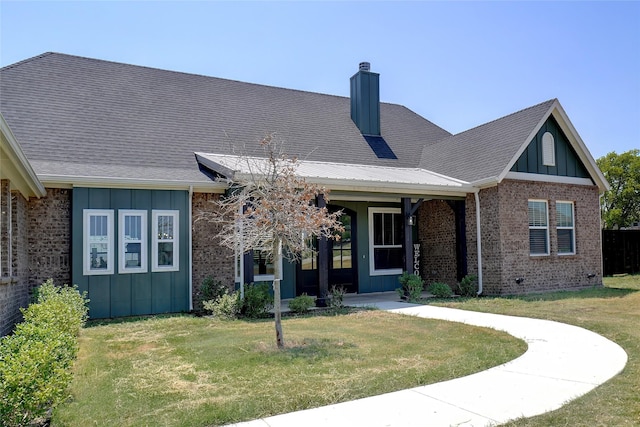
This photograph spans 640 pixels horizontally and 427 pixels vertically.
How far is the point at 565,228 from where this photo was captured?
14516 millimetres

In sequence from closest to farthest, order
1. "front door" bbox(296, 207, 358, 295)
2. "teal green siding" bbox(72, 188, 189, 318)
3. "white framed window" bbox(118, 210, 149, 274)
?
"teal green siding" bbox(72, 188, 189, 318) → "white framed window" bbox(118, 210, 149, 274) → "front door" bbox(296, 207, 358, 295)

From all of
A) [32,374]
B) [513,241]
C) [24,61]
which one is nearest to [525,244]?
[513,241]

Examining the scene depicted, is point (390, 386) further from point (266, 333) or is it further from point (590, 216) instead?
point (590, 216)

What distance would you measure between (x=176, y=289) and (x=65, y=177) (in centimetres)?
329

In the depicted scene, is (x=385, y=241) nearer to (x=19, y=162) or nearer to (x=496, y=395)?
(x=496, y=395)

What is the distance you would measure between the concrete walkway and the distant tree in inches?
788

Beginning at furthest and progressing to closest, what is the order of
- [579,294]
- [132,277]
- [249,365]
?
[579,294], [132,277], [249,365]

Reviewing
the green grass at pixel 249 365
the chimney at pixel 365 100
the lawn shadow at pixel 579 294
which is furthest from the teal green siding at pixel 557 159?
the green grass at pixel 249 365

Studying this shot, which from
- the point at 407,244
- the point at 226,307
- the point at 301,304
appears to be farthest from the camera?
the point at 407,244

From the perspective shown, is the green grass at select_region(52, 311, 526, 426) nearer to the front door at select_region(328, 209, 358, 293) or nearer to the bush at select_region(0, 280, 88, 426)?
the bush at select_region(0, 280, 88, 426)

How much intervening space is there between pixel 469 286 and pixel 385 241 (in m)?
3.06

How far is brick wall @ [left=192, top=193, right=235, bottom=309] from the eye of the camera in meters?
11.2

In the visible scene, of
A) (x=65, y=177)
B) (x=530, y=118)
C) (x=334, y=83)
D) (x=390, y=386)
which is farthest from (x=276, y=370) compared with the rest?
(x=334, y=83)

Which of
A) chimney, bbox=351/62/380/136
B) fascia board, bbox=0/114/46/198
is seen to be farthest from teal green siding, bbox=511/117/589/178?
fascia board, bbox=0/114/46/198
